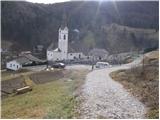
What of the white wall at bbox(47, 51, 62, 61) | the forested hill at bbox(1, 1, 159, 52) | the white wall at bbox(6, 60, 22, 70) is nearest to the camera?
the white wall at bbox(6, 60, 22, 70)

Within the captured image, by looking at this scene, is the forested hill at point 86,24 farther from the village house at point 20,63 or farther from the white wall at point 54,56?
the village house at point 20,63

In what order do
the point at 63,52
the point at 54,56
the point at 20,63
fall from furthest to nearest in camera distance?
the point at 54,56 < the point at 63,52 < the point at 20,63

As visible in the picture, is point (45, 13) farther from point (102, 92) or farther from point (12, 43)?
point (102, 92)

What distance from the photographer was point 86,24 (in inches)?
3302

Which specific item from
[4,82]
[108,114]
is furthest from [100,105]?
[4,82]

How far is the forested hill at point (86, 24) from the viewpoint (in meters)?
73.0

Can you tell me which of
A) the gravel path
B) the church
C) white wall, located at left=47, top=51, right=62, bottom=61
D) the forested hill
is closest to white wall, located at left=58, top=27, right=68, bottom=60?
the church

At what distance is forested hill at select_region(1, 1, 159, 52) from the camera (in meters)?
73.0

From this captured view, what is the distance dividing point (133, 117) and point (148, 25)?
72084 mm

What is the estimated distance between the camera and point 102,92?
16609 millimetres

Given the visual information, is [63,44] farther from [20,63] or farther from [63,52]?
[20,63]

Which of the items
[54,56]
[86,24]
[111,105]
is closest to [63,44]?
[54,56]

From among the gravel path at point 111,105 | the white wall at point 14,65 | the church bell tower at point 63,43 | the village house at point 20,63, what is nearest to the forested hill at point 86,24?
the church bell tower at point 63,43

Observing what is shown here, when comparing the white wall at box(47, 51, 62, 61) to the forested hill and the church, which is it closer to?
the church
